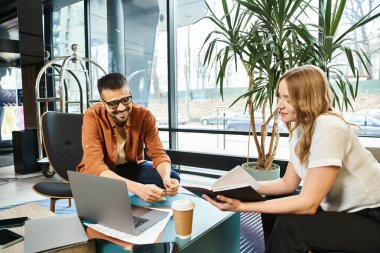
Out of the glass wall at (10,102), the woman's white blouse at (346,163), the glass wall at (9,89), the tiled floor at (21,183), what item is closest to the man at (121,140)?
the woman's white blouse at (346,163)

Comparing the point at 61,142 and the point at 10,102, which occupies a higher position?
the point at 10,102

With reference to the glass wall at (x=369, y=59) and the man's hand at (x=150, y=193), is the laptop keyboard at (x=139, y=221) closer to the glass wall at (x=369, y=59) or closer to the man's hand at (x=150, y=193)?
the man's hand at (x=150, y=193)

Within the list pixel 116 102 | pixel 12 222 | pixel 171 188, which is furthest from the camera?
pixel 116 102

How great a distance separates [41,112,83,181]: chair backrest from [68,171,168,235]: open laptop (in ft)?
3.78

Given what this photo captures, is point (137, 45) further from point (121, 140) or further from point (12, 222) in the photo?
point (12, 222)

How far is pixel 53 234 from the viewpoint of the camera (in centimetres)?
106

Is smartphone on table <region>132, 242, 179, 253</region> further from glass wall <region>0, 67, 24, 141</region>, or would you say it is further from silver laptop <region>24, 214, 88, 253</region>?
glass wall <region>0, 67, 24, 141</region>

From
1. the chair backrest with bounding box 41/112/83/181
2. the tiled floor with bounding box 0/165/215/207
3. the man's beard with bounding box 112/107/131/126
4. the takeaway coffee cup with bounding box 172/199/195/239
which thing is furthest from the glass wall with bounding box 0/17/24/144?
the takeaway coffee cup with bounding box 172/199/195/239

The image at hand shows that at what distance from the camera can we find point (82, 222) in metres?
1.18

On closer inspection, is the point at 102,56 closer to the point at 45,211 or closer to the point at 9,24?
the point at 9,24

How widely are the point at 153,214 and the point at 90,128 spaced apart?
0.86 meters

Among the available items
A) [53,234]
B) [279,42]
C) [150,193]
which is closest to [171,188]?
[150,193]

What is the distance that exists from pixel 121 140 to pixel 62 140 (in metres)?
0.59

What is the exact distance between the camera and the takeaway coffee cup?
974 millimetres
